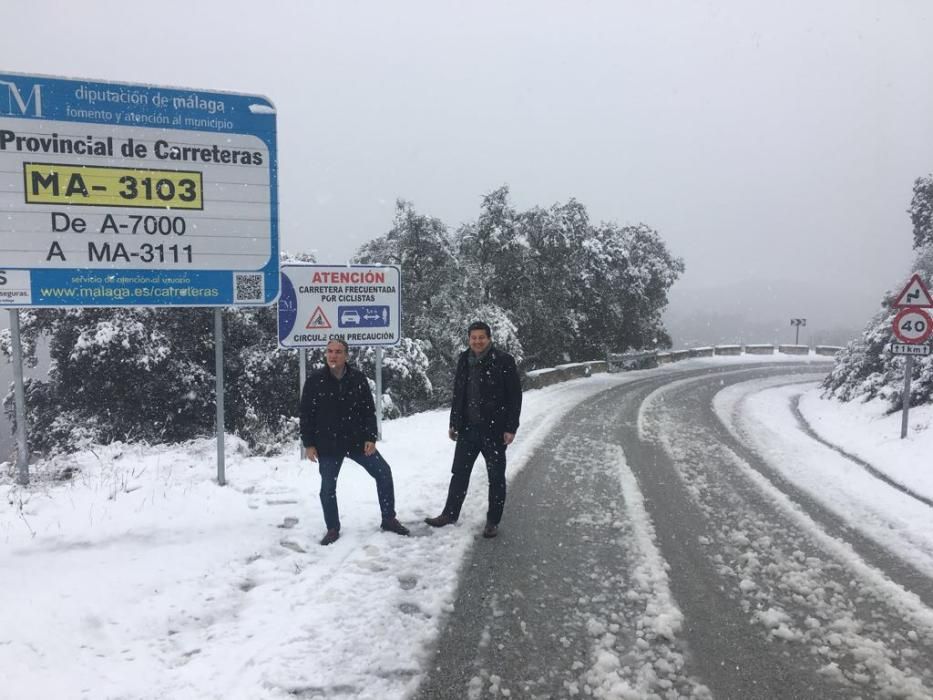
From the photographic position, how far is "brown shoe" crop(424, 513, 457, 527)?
578 cm

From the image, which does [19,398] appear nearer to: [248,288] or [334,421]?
[248,288]

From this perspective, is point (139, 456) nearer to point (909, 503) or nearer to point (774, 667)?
point (774, 667)

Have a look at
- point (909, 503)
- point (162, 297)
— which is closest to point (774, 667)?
point (909, 503)

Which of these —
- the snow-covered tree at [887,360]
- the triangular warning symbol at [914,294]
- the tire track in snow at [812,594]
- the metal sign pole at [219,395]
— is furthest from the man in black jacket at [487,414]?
the snow-covered tree at [887,360]

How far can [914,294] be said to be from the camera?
9.88m

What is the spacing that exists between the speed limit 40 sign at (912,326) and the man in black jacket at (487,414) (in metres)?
8.13

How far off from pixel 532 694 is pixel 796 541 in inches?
140

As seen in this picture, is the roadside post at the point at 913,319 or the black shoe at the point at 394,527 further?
the roadside post at the point at 913,319

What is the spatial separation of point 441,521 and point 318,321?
3.90 metres

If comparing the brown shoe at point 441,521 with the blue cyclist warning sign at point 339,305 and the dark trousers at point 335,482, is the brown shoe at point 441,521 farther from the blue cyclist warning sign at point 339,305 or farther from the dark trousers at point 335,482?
the blue cyclist warning sign at point 339,305

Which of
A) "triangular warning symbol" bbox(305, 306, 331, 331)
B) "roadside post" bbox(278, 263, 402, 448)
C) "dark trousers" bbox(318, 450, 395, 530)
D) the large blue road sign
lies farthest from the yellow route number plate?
"dark trousers" bbox(318, 450, 395, 530)

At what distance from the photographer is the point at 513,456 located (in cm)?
908

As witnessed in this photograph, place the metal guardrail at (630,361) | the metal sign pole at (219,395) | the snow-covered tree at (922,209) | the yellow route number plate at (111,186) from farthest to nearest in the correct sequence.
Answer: the metal guardrail at (630,361) < the snow-covered tree at (922,209) < the metal sign pole at (219,395) < the yellow route number plate at (111,186)

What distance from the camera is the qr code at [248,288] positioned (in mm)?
6535
